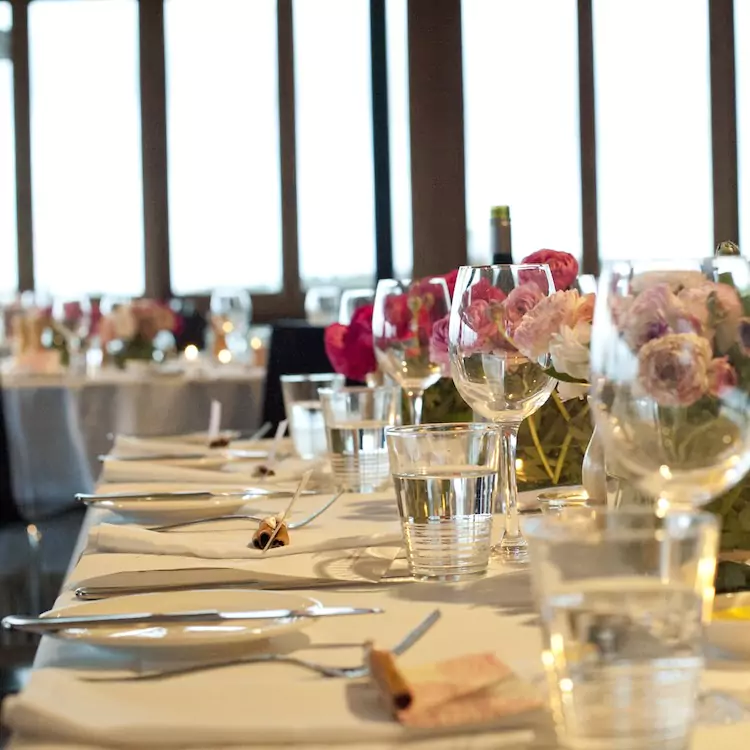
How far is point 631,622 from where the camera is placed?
1.88 ft

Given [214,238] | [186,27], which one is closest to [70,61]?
[186,27]

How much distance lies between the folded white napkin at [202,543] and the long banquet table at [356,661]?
0.04 meters

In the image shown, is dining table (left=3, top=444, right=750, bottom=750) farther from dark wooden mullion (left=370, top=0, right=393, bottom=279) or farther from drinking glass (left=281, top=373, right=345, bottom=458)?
dark wooden mullion (left=370, top=0, right=393, bottom=279)

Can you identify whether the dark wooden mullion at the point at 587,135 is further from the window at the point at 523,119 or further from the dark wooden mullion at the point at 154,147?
the dark wooden mullion at the point at 154,147

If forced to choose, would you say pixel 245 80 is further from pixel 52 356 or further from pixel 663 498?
pixel 663 498

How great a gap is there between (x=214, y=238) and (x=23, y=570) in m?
4.91

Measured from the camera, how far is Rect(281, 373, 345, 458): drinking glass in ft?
6.19

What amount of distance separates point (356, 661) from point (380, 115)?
5.96 ft

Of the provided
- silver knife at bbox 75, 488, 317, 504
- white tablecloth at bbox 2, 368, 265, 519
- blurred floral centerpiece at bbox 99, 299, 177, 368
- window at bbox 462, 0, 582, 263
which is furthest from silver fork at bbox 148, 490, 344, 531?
window at bbox 462, 0, 582, 263

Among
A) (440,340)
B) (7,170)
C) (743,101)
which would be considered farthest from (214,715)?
(7,170)

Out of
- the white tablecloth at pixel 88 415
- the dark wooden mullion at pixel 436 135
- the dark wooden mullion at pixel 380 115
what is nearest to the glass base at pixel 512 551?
the dark wooden mullion at pixel 380 115

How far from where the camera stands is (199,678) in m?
0.74

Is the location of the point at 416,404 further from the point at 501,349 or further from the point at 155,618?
the point at 155,618

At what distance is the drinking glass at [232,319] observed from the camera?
548 centimetres
